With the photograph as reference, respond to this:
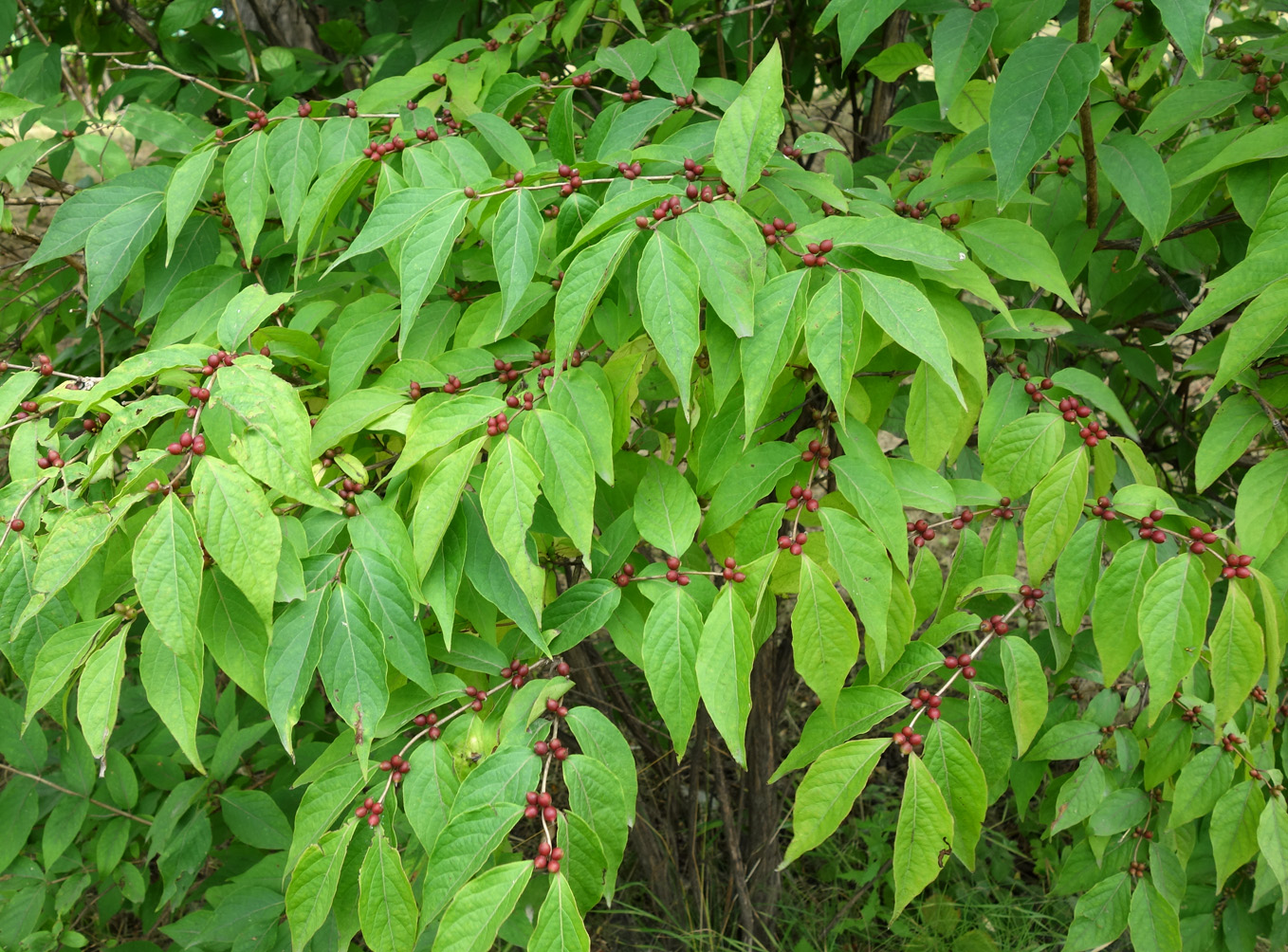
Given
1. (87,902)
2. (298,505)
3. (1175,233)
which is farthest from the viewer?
(87,902)

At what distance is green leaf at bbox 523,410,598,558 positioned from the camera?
0.94m

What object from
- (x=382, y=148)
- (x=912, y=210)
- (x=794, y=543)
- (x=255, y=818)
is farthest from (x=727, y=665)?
(x=255, y=818)

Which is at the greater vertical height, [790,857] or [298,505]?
[298,505]

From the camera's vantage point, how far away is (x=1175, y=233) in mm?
1530

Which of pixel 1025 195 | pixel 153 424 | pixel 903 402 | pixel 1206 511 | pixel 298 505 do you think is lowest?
pixel 1206 511

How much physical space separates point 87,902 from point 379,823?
1.96 metres

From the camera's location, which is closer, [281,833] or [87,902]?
[281,833]

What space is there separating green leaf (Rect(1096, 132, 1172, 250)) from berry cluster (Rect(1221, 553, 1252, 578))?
433 millimetres

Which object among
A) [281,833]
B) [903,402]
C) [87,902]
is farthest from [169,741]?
[903,402]

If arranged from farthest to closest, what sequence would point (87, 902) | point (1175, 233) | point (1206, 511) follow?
point (87, 902) → point (1206, 511) → point (1175, 233)

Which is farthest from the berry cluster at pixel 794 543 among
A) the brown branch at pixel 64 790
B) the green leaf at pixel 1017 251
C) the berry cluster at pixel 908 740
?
the brown branch at pixel 64 790

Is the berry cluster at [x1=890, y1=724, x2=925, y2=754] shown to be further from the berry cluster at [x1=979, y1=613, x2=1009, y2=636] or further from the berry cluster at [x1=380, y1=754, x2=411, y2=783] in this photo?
the berry cluster at [x1=380, y1=754, x2=411, y2=783]

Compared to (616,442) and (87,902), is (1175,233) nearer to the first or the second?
(616,442)

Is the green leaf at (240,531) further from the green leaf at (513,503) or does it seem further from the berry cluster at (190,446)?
the green leaf at (513,503)
